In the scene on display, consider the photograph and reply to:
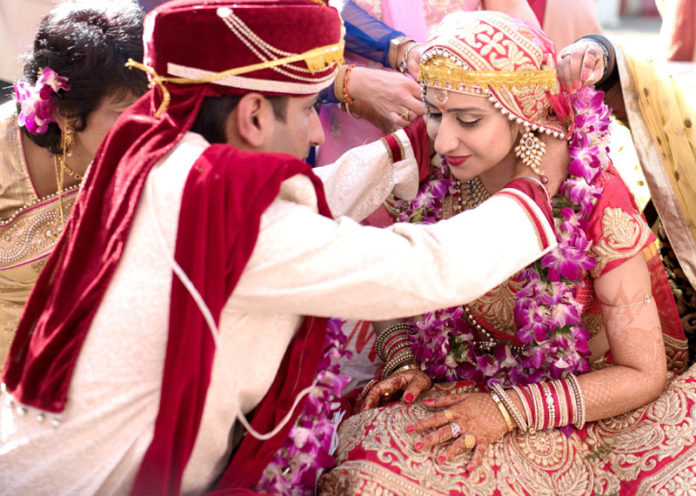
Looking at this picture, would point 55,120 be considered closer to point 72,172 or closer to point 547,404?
point 72,172

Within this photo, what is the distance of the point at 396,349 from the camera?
260 centimetres

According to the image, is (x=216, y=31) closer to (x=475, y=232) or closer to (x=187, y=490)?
(x=475, y=232)

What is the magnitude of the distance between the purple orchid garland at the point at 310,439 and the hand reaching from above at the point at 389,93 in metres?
0.97

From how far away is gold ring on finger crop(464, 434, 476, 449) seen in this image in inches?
83.5

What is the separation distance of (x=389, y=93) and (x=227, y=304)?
4.35 ft

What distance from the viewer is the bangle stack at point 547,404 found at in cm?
218

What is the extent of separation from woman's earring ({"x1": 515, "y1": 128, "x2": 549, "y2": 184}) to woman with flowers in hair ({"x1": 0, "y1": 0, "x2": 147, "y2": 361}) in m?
1.26

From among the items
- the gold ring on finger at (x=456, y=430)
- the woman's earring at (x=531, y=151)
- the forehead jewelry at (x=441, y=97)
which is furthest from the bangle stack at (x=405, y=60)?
the gold ring on finger at (x=456, y=430)

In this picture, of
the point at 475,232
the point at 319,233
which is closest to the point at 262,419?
the point at 319,233

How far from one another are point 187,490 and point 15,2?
333 cm

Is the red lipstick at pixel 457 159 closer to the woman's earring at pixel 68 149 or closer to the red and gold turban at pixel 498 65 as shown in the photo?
the red and gold turban at pixel 498 65

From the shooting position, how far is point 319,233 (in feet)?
5.27

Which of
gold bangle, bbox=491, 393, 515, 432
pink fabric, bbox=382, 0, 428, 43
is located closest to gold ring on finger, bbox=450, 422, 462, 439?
gold bangle, bbox=491, 393, 515, 432

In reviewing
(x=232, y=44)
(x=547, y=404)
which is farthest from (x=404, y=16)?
(x=547, y=404)
